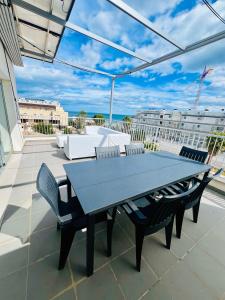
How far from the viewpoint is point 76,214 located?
120 cm

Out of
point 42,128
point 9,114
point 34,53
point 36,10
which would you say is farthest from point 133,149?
point 42,128

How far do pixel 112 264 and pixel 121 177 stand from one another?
86 centimetres

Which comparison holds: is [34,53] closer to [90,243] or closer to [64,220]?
[64,220]

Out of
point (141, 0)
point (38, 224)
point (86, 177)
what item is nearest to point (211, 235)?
point (86, 177)

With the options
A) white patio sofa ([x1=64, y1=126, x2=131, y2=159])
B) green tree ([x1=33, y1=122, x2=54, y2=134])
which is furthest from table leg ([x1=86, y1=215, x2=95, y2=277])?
green tree ([x1=33, y1=122, x2=54, y2=134])

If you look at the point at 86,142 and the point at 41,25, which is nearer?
the point at 41,25

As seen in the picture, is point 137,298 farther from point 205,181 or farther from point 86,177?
point 205,181

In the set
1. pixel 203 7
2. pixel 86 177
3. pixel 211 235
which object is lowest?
pixel 211 235

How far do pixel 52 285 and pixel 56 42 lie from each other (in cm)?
438

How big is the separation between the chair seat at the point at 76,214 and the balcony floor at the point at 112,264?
1.34ft

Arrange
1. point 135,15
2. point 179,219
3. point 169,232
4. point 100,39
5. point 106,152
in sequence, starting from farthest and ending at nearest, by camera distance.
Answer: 1. point 100,39
2. point 106,152
3. point 135,15
4. point 179,219
5. point 169,232

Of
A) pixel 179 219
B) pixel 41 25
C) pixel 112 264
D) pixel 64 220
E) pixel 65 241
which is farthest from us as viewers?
pixel 41 25

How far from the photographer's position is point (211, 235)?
1.75 meters

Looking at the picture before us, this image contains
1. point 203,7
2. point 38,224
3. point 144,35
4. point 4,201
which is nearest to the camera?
point 38,224
